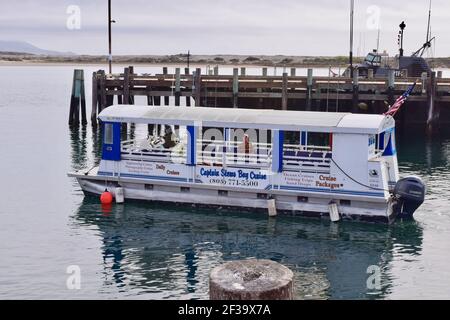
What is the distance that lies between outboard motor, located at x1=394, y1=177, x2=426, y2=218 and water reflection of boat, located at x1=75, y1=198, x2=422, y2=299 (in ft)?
2.34

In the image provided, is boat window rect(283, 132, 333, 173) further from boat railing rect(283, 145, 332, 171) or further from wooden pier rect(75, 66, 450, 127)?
wooden pier rect(75, 66, 450, 127)

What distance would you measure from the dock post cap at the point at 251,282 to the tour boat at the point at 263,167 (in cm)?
1482

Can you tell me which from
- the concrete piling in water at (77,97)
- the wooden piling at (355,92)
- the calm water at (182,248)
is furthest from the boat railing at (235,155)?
the concrete piling in water at (77,97)

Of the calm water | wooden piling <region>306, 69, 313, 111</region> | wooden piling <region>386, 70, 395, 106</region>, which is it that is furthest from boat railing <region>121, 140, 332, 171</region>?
wooden piling <region>386, 70, 395, 106</region>

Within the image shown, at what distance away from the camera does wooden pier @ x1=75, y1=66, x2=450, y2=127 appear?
41.1 meters

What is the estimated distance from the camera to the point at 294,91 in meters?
44.0

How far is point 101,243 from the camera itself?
20641mm

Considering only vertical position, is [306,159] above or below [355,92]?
below

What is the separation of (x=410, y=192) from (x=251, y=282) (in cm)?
1638

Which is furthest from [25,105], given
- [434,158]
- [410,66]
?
[434,158]

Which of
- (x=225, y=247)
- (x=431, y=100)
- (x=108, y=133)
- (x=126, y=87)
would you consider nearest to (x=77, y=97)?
(x=126, y=87)

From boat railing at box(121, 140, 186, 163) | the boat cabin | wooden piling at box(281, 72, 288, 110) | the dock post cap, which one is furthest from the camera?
wooden piling at box(281, 72, 288, 110)

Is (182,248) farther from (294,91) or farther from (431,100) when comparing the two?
(431,100)

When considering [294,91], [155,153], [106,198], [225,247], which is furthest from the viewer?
[294,91]
